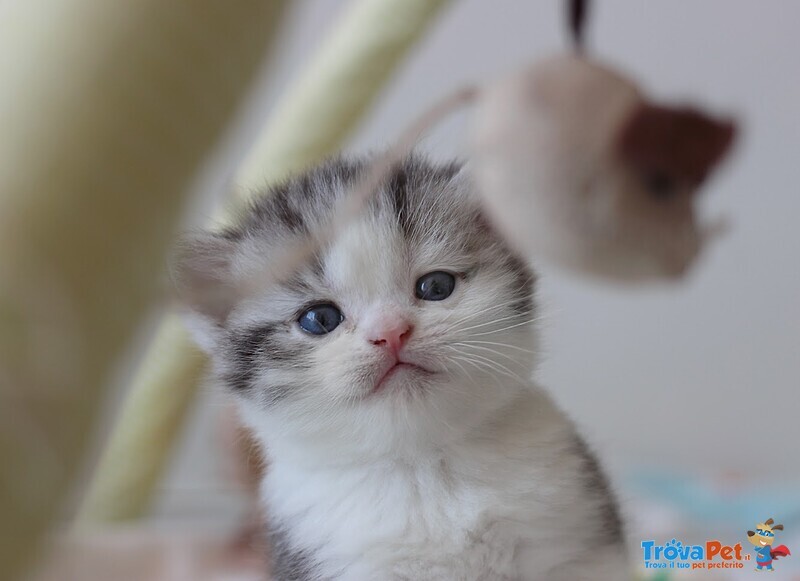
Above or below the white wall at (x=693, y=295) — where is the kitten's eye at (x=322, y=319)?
below

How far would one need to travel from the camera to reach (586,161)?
282 mm

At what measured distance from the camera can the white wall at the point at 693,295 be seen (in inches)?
52.7

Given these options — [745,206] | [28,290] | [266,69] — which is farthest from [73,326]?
[745,206]

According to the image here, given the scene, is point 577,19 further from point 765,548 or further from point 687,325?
point 687,325

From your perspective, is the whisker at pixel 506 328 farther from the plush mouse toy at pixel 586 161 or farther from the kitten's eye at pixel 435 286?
the plush mouse toy at pixel 586 161

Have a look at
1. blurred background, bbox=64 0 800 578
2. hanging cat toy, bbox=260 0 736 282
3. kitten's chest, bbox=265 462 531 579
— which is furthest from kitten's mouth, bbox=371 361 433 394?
blurred background, bbox=64 0 800 578

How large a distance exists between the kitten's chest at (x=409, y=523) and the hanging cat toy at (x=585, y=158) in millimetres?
467

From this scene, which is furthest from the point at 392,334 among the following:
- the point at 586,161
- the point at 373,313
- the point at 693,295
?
the point at 693,295

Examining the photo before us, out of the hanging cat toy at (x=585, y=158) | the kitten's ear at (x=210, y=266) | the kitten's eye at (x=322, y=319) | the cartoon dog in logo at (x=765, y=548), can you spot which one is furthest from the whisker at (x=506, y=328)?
the cartoon dog in logo at (x=765, y=548)

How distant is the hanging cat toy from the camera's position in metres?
0.28

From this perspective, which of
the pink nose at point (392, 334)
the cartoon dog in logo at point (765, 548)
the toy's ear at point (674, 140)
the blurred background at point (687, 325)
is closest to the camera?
the toy's ear at point (674, 140)

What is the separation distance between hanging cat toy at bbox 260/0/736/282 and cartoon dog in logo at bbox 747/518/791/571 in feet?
3.21

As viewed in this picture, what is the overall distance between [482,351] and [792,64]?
1006mm

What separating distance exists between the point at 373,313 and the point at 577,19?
418 millimetres
